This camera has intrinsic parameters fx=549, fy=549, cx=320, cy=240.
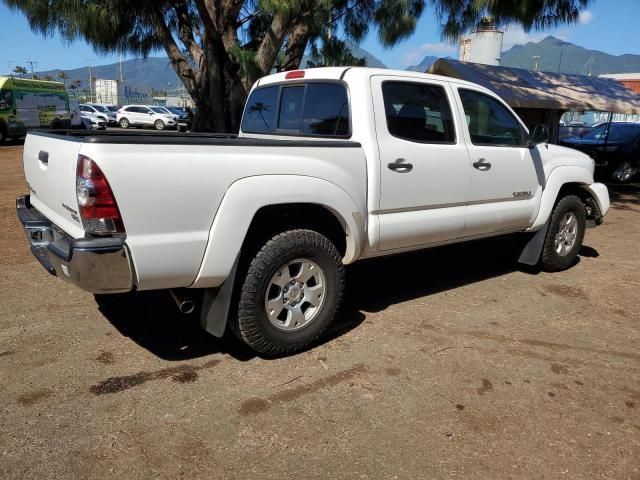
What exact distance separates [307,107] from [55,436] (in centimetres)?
292

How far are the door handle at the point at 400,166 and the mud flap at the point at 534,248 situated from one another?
2238 mm

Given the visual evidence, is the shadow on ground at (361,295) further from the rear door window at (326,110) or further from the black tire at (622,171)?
the black tire at (622,171)

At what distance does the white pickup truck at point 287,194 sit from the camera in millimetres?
2904

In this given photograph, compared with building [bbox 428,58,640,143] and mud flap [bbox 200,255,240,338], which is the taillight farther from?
building [bbox 428,58,640,143]

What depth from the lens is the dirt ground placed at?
2.65 m

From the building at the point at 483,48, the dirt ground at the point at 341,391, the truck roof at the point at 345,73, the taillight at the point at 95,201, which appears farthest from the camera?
the building at the point at 483,48

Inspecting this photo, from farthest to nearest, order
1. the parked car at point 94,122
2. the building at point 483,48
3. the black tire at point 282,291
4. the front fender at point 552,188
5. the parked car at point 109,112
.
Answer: the parked car at point 109,112 → the parked car at point 94,122 → the building at point 483,48 → the front fender at point 552,188 → the black tire at point 282,291

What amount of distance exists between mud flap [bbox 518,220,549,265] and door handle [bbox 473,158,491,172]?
1.29 metres

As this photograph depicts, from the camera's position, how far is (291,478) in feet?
8.28

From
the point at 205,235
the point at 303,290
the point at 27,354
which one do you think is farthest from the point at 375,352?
the point at 27,354

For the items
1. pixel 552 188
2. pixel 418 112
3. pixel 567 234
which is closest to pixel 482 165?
pixel 418 112

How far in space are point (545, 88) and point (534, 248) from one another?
9.93m

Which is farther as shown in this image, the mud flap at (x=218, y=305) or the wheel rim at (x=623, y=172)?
the wheel rim at (x=623, y=172)

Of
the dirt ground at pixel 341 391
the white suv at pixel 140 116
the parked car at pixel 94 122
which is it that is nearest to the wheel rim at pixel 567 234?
the dirt ground at pixel 341 391
